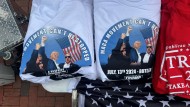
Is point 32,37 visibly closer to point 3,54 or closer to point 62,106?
point 3,54

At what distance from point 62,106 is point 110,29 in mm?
889

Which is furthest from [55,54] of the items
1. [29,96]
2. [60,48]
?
[29,96]

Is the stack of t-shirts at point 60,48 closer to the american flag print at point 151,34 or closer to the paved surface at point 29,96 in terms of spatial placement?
the american flag print at point 151,34

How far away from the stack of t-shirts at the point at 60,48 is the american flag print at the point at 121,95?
7 cm

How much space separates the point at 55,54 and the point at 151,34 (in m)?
0.42

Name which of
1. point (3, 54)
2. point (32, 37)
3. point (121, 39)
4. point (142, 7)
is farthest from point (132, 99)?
point (3, 54)

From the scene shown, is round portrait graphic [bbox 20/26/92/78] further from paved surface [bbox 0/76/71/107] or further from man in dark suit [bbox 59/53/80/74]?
paved surface [bbox 0/76/71/107]

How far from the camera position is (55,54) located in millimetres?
1261

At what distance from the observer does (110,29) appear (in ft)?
4.20

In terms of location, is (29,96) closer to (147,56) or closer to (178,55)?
(147,56)

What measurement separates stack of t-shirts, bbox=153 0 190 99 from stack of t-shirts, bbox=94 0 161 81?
0.07 meters

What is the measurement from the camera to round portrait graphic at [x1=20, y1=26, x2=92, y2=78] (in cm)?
126

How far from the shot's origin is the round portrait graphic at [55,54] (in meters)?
1.26

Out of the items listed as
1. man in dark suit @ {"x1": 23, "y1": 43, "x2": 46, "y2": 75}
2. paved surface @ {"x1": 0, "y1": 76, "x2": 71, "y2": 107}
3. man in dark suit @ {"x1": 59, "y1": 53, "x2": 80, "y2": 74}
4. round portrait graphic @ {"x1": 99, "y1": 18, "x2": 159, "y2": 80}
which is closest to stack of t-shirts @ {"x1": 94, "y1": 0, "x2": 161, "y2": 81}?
round portrait graphic @ {"x1": 99, "y1": 18, "x2": 159, "y2": 80}
